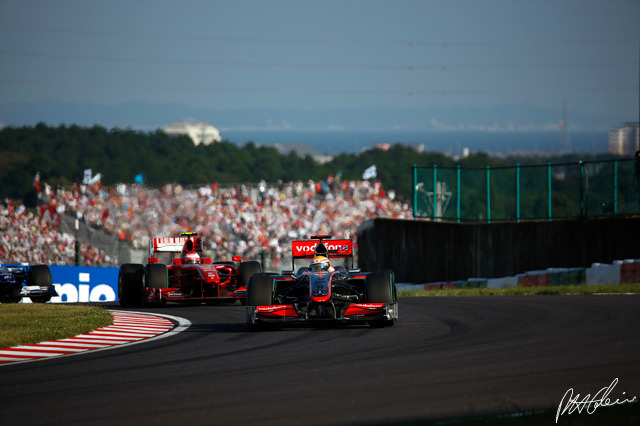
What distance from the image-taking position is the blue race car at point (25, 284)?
20.1m

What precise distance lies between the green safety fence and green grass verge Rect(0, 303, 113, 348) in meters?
13.5

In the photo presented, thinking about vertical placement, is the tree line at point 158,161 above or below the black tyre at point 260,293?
above

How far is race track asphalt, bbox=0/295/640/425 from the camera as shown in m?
7.09

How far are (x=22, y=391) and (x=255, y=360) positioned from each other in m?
2.67

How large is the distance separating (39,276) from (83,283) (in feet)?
21.7

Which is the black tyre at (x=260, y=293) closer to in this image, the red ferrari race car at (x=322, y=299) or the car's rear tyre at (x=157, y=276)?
the red ferrari race car at (x=322, y=299)

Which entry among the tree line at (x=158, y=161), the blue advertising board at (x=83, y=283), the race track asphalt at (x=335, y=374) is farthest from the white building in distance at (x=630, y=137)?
the race track asphalt at (x=335, y=374)

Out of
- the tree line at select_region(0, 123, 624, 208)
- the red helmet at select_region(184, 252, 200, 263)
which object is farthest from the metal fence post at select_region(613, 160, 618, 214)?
the tree line at select_region(0, 123, 624, 208)

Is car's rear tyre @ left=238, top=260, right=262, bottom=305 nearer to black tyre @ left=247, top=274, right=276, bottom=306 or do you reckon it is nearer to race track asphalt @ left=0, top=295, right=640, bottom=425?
race track asphalt @ left=0, top=295, right=640, bottom=425

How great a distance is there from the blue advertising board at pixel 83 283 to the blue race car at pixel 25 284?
5.15 m

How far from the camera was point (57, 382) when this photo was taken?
8.73 m

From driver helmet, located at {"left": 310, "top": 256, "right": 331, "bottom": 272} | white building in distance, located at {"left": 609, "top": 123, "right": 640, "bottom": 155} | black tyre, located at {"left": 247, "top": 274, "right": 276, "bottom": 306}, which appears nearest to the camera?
black tyre, located at {"left": 247, "top": 274, "right": 276, "bottom": 306}

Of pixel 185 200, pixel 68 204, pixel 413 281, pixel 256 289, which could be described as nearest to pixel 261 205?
pixel 185 200

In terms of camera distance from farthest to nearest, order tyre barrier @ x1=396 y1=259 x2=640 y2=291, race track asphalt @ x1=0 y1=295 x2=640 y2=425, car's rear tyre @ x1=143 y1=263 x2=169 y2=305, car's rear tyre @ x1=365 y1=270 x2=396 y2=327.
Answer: tyre barrier @ x1=396 y1=259 x2=640 y2=291
car's rear tyre @ x1=143 y1=263 x2=169 y2=305
car's rear tyre @ x1=365 y1=270 x2=396 y2=327
race track asphalt @ x1=0 y1=295 x2=640 y2=425
